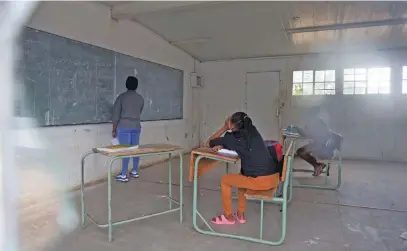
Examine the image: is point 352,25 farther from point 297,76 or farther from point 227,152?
point 227,152

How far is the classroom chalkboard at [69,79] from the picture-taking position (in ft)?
10.0

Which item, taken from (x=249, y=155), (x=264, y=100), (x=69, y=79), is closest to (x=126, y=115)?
(x=69, y=79)

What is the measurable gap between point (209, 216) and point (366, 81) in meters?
4.88

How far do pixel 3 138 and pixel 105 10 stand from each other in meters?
3.62

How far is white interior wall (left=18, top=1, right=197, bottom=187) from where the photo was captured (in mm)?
3324

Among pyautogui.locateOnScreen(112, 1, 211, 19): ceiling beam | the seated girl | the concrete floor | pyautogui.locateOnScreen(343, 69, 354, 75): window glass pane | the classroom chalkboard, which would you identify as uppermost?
pyautogui.locateOnScreen(112, 1, 211, 19): ceiling beam

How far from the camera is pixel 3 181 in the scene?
963 mm

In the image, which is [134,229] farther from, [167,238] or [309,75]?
[309,75]

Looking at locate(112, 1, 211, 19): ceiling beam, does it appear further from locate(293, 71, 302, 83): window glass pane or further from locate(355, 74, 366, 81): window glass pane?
locate(355, 74, 366, 81): window glass pane

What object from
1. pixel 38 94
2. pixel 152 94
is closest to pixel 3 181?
pixel 38 94

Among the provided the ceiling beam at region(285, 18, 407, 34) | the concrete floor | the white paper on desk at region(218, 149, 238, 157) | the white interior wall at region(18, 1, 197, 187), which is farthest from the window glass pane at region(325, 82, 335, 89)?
the white paper on desk at region(218, 149, 238, 157)

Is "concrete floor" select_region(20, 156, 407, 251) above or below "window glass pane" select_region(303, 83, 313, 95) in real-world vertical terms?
below

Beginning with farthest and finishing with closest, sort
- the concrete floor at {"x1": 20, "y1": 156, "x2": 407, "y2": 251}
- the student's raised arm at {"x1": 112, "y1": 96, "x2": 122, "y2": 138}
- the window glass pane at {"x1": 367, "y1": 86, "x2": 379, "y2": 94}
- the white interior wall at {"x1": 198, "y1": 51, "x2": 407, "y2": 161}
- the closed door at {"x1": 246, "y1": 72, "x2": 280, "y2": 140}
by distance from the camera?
the closed door at {"x1": 246, "y1": 72, "x2": 280, "y2": 140} → the window glass pane at {"x1": 367, "y1": 86, "x2": 379, "y2": 94} → the white interior wall at {"x1": 198, "y1": 51, "x2": 407, "y2": 161} → the student's raised arm at {"x1": 112, "y1": 96, "x2": 122, "y2": 138} → the concrete floor at {"x1": 20, "y1": 156, "x2": 407, "y2": 251}

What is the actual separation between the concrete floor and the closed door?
2801mm
